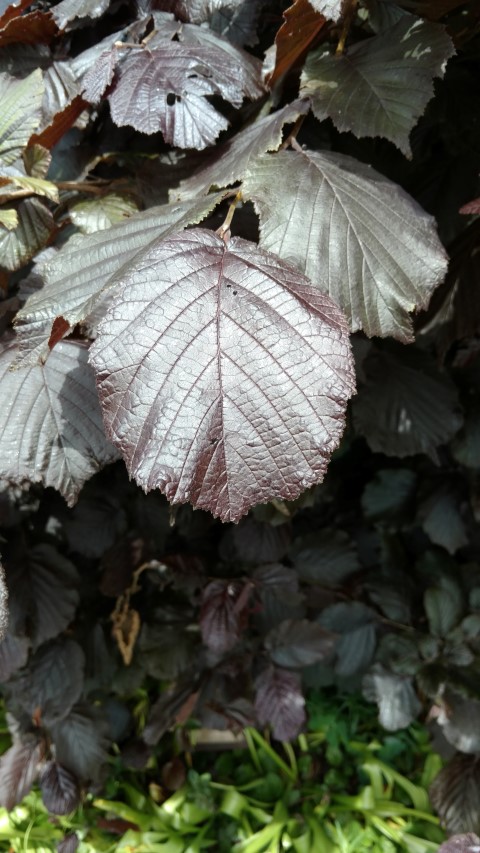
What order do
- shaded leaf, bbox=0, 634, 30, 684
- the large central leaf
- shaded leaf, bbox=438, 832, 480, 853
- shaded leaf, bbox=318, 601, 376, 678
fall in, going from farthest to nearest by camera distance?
shaded leaf, bbox=318, 601, 376, 678, shaded leaf, bbox=0, 634, 30, 684, shaded leaf, bbox=438, 832, 480, 853, the large central leaf

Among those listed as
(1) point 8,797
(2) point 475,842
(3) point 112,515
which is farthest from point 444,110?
(1) point 8,797

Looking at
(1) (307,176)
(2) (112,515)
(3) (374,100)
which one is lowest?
(2) (112,515)

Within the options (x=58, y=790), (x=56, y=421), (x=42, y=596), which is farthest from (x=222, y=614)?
(x=56, y=421)

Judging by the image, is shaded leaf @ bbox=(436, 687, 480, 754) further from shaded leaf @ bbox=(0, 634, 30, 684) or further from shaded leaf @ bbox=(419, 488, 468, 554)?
shaded leaf @ bbox=(0, 634, 30, 684)

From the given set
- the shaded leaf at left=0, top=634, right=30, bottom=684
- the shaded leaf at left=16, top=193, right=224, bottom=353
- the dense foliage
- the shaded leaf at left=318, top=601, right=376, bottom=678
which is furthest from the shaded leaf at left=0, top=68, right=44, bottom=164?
the shaded leaf at left=318, top=601, right=376, bottom=678

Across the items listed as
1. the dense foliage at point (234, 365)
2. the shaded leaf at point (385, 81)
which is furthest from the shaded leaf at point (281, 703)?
the shaded leaf at point (385, 81)

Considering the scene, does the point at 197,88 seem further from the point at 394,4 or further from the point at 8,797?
the point at 8,797

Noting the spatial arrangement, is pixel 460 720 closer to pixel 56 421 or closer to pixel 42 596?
pixel 42 596
